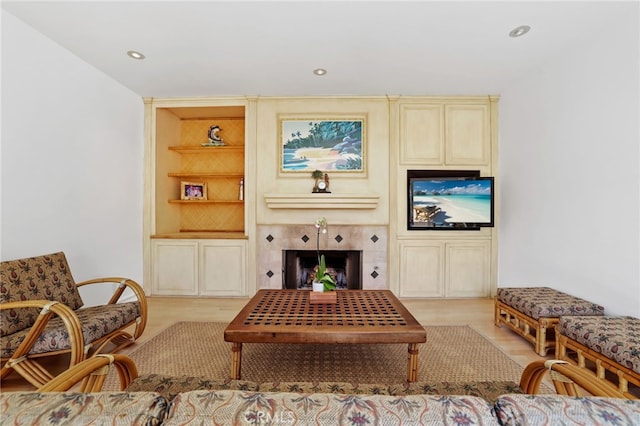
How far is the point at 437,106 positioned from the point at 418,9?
76.1 inches

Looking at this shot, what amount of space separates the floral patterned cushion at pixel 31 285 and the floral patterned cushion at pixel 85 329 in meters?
0.09

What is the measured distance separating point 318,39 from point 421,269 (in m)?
2.97

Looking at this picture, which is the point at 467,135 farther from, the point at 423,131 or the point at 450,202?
the point at 450,202

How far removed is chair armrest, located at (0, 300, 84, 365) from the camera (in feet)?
5.94

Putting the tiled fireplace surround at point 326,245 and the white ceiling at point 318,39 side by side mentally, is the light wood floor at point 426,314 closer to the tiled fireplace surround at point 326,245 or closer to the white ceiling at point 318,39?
the tiled fireplace surround at point 326,245

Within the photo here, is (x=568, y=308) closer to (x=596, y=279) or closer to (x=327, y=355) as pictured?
(x=596, y=279)

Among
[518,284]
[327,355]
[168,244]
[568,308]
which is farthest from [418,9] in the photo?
[168,244]

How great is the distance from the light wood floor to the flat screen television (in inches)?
37.9

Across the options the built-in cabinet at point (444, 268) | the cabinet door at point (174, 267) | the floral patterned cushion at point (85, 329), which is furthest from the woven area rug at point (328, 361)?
the cabinet door at point (174, 267)

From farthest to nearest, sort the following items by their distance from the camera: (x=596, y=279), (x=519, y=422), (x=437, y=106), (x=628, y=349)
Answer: (x=437, y=106) → (x=596, y=279) → (x=628, y=349) → (x=519, y=422)

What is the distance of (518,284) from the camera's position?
11.8ft

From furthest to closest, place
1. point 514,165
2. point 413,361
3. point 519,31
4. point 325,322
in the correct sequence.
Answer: point 514,165 → point 519,31 → point 325,322 → point 413,361

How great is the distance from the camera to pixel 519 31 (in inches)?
101

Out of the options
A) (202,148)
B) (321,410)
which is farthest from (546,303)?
(202,148)
